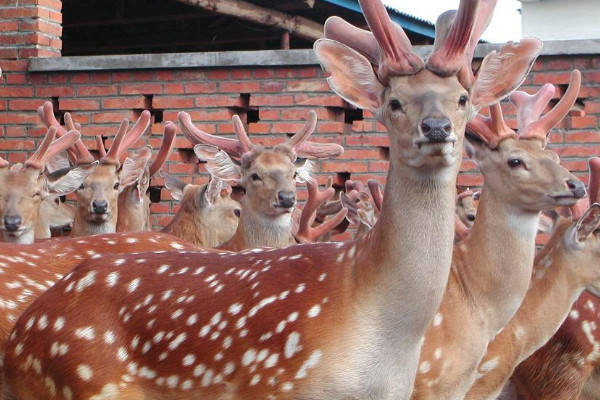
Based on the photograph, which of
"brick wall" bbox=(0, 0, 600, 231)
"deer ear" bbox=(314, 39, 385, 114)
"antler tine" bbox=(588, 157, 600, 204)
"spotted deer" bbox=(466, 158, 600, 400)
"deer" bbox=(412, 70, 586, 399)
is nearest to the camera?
"deer ear" bbox=(314, 39, 385, 114)

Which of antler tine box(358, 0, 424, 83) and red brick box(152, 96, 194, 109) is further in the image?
red brick box(152, 96, 194, 109)

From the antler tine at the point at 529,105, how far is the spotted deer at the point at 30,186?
8.99 feet

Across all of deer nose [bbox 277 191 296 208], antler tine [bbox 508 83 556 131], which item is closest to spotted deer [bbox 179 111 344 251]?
deer nose [bbox 277 191 296 208]

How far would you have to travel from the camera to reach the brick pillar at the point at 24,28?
9336 millimetres

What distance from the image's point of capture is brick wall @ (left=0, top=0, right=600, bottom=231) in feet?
27.8

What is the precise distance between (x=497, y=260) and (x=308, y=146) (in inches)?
121

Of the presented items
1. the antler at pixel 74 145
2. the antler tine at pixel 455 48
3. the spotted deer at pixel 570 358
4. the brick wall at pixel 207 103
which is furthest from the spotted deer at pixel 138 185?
the antler tine at pixel 455 48

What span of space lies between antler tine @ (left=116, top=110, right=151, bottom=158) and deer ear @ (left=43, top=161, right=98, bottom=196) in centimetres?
65

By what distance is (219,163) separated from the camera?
24.8 feet

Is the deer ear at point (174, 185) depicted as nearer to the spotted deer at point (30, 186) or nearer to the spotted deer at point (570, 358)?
the spotted deer at point (30, 186)

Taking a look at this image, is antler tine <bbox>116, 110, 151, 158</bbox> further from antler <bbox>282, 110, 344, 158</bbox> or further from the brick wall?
antler <bbox>282, 110, 344, 158</bbox>

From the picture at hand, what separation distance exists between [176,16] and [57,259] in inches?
297

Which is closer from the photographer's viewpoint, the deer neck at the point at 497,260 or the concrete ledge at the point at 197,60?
the deer neck at the point at 497,260

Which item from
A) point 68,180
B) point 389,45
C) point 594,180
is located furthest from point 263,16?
point 389,45
